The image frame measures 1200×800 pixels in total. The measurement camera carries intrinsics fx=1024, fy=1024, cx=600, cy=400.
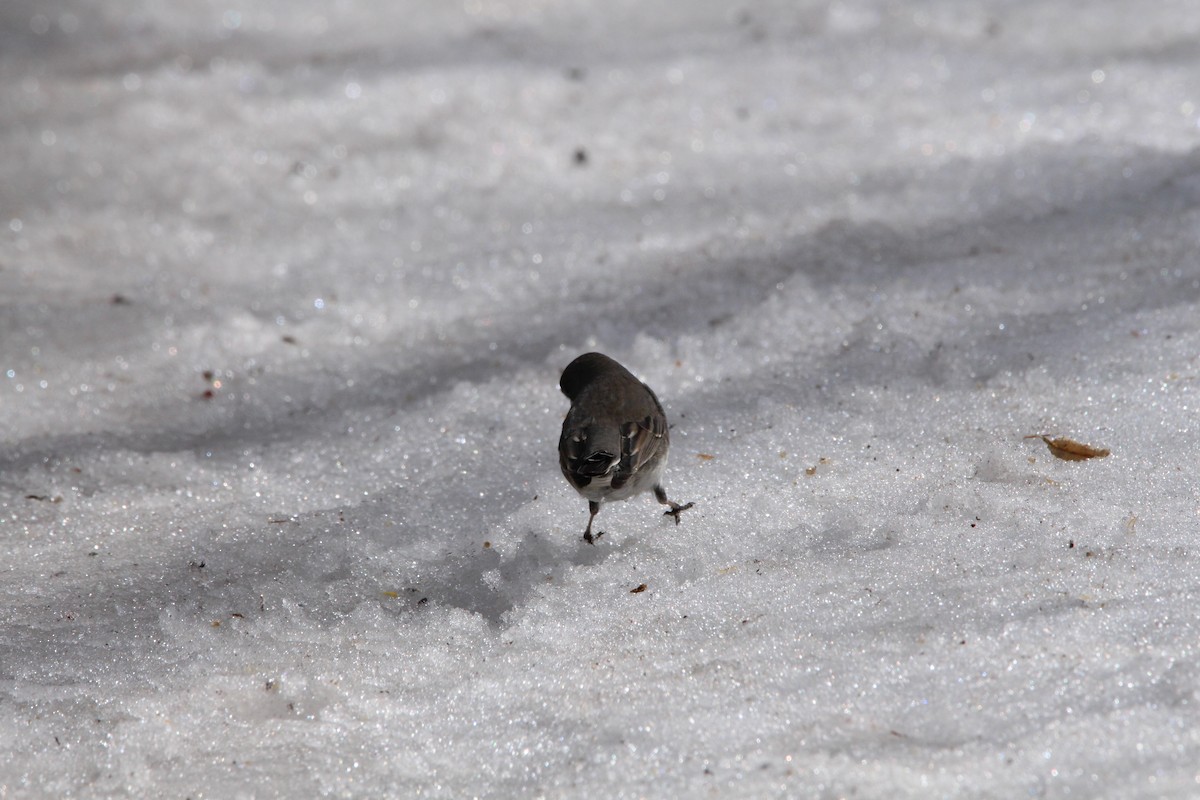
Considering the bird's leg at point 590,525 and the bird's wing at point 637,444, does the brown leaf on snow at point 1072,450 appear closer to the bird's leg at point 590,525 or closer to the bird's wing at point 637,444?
the bird's wing at point 637,444

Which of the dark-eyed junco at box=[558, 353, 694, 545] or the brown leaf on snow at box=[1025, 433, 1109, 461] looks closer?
the dark-eyed junco at box=[558, 353, 694, 545]

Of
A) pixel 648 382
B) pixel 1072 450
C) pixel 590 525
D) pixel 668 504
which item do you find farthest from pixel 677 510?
pixel 1072 450

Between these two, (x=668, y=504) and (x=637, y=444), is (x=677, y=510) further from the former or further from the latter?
(x=637, y=444)

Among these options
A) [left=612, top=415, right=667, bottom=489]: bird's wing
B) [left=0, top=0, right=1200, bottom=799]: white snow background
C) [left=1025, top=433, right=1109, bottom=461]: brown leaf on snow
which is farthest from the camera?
[left=1025, top=433, right=1109, bottom=461]: brown leaf on snow

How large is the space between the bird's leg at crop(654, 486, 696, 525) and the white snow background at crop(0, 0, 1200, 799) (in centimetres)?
3

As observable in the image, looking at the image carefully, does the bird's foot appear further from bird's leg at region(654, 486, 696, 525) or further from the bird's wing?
the bird's wing

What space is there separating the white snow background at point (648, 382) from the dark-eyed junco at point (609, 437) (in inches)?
7.1

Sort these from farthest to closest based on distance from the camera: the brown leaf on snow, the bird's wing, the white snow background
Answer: the brown leaf on snow → the bird's wing → the white snow background

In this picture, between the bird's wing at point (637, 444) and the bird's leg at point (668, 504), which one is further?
the bird's leg at point (668, 504)

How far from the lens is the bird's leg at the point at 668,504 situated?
3.25 m

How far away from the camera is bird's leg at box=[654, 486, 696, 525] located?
325 cm

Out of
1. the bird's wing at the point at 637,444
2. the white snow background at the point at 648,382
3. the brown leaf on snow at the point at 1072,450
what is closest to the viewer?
the white snow background at the point at 648,382

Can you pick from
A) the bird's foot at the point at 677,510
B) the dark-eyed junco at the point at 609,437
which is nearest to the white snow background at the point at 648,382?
the bird's foot at the point at 677,510

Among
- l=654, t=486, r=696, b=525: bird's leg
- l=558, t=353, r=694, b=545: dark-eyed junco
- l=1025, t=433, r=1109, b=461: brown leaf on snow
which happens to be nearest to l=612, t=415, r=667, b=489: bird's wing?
l=558, t=353, r=694, b=545: dark-eyed junco
